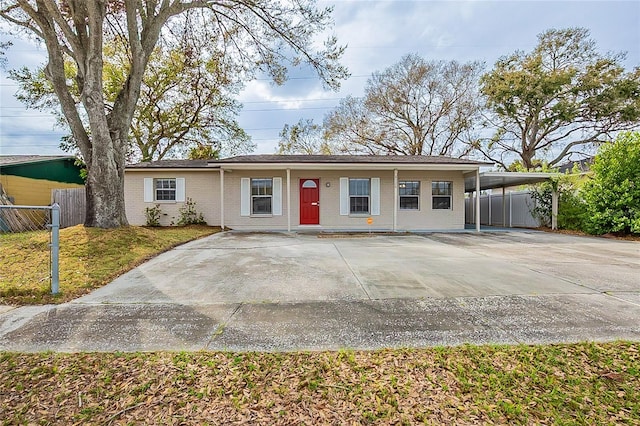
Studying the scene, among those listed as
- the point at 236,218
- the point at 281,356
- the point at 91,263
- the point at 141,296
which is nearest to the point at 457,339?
the point at 281,356

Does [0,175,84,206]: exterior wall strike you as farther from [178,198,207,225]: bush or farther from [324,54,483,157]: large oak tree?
[324,54,483,157]: large oak tree

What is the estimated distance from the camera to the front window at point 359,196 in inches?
490

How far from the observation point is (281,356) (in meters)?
2.39

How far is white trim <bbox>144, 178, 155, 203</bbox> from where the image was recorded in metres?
12.1

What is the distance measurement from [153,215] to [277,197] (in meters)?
5.07

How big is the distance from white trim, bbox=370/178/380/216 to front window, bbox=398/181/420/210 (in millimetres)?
1020

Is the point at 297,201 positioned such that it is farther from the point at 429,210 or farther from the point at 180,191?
the point at 429,210

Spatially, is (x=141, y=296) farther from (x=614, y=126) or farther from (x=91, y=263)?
(x=614, y=126)

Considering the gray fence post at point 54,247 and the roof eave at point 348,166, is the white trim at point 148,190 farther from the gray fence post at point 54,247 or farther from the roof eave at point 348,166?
the gray fence post at point 54,247

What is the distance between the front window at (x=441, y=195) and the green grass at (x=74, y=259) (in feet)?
32.7

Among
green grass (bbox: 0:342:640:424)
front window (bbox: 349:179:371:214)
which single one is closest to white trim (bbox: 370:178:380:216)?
front window (bbox: 349:179:371:214)

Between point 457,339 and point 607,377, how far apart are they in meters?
0.99

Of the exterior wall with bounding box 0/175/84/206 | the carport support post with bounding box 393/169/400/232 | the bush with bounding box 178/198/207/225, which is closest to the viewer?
the carport support post with bounding box 393/169/400/232

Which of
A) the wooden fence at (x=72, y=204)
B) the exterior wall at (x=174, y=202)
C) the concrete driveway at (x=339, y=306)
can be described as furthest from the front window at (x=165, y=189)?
the concrete driveway at (x=339, y=306)
